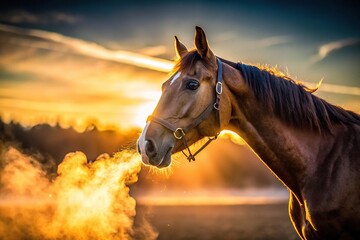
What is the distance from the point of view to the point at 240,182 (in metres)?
62.4

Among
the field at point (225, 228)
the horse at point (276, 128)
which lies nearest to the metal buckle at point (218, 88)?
the horse at point (276, 128)

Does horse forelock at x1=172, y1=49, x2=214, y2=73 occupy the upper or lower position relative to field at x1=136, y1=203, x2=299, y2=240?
upper

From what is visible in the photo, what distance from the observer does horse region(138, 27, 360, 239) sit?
4910 mm

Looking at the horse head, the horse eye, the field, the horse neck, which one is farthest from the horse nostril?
the field

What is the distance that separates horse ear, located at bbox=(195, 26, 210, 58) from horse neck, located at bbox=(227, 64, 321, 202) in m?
0.53

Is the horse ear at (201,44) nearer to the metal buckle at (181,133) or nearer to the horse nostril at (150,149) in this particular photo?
the metal buckle at (181,133)

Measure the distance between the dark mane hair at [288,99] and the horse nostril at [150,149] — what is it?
52.8 inches

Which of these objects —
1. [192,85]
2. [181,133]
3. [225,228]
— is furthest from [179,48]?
[225,228]

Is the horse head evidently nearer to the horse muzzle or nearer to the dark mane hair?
the horse muzzle

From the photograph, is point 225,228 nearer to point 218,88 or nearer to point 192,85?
point 218,88

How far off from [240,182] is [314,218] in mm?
58400

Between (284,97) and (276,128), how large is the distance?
1.20ft

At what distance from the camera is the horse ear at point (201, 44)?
16.3 ft

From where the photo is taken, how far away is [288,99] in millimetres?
5203
